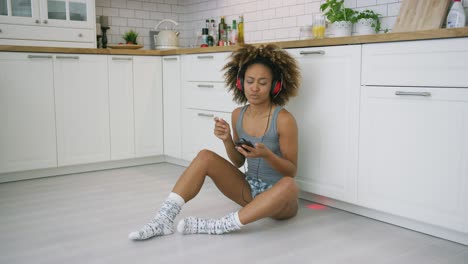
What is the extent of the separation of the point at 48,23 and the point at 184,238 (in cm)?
239

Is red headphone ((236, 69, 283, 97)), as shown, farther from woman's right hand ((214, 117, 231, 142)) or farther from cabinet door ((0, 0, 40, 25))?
cabinet door ((0, 0, 40, 25))

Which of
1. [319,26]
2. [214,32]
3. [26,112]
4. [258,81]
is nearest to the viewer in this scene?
[258,81]

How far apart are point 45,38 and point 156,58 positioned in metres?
0.89

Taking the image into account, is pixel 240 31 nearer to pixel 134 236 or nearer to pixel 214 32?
pixel 214 32

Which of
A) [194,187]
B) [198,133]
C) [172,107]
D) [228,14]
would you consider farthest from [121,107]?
[194,187]

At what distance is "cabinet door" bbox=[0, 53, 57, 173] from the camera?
124 inches

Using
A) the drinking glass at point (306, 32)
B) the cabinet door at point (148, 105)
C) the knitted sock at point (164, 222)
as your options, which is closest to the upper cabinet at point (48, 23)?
the cabinet door at point (148, 105)

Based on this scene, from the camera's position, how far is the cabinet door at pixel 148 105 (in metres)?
3.72

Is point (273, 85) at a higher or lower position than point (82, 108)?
higher

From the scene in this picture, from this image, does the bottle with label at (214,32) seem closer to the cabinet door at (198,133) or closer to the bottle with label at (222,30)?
the bottle with label at (222,30)

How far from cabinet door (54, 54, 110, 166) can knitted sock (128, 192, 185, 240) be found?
62.0 inches

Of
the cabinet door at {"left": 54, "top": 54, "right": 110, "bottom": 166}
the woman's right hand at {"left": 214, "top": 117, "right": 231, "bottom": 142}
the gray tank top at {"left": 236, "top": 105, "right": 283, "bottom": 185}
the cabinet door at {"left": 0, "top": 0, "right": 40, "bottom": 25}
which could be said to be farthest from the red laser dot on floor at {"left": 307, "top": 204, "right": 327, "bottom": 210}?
the cabinet door at {"left": 0, "top": 0, "right": 40, "bottom": 25}

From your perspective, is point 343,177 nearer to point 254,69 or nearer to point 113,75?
point 254,69

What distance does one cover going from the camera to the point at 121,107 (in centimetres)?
365
